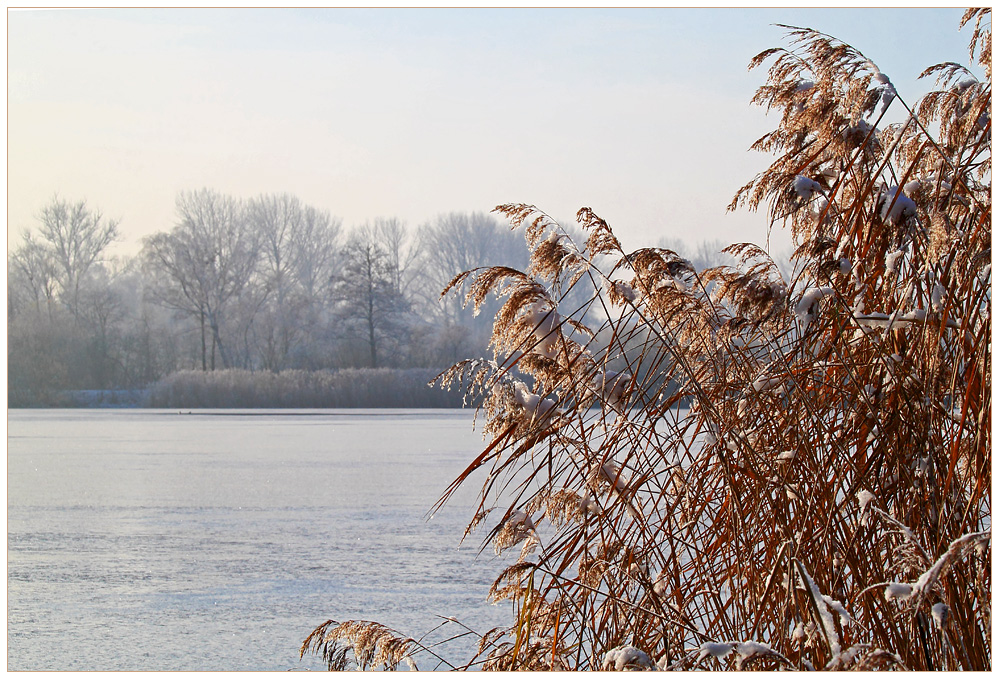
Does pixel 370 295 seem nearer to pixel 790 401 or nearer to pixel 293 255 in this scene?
pixel 293 255

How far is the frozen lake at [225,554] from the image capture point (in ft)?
11.4

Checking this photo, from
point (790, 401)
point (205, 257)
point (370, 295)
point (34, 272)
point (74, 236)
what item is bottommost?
point (790, 401)

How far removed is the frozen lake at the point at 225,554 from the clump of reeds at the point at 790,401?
1.73m

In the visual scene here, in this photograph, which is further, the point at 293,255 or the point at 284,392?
the point at 293,255

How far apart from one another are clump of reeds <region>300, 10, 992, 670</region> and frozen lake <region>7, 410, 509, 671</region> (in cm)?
173

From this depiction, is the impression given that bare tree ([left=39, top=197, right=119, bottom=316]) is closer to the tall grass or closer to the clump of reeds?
the tall grass

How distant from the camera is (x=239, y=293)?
78.4ft

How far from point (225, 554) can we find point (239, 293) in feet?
65.7

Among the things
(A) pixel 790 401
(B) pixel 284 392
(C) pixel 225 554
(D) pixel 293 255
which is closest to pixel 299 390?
(B) pixel 284 392

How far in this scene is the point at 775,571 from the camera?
168cm

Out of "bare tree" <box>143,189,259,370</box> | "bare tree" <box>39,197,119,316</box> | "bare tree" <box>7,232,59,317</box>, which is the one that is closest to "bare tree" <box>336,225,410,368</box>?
"bare tree" <box>143,189,259,370</box>

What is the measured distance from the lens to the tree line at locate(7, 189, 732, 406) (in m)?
15.1

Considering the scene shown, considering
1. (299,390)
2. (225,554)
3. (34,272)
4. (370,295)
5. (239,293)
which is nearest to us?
(225,554)

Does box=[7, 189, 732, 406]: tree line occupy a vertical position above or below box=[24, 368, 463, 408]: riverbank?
above
